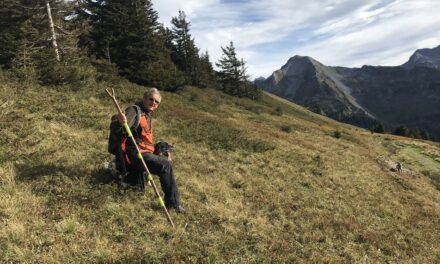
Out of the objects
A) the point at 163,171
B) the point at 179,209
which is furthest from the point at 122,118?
the point at 179,209

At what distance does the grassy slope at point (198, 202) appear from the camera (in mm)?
7258

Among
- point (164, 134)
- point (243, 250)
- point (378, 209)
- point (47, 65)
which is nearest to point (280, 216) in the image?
point (243, 250)

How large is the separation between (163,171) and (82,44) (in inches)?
1258

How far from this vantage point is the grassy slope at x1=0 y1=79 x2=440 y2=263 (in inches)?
286

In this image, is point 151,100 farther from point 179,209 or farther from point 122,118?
point 179,209

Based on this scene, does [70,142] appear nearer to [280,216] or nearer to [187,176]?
[187,176]

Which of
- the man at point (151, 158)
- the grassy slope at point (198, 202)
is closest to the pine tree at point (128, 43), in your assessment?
the grassy slope at point (198, 202)

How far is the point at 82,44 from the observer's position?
36.5 metres

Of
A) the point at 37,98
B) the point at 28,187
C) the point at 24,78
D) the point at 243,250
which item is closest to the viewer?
the point at 243,250

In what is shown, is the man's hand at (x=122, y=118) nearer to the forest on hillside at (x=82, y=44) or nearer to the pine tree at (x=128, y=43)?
the forest on hillside at (x=82, y=44)

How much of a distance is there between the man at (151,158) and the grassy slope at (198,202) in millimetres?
510

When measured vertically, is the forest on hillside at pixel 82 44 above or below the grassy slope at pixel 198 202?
above

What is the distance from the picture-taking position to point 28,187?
8789mm

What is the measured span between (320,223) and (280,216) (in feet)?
4.01
